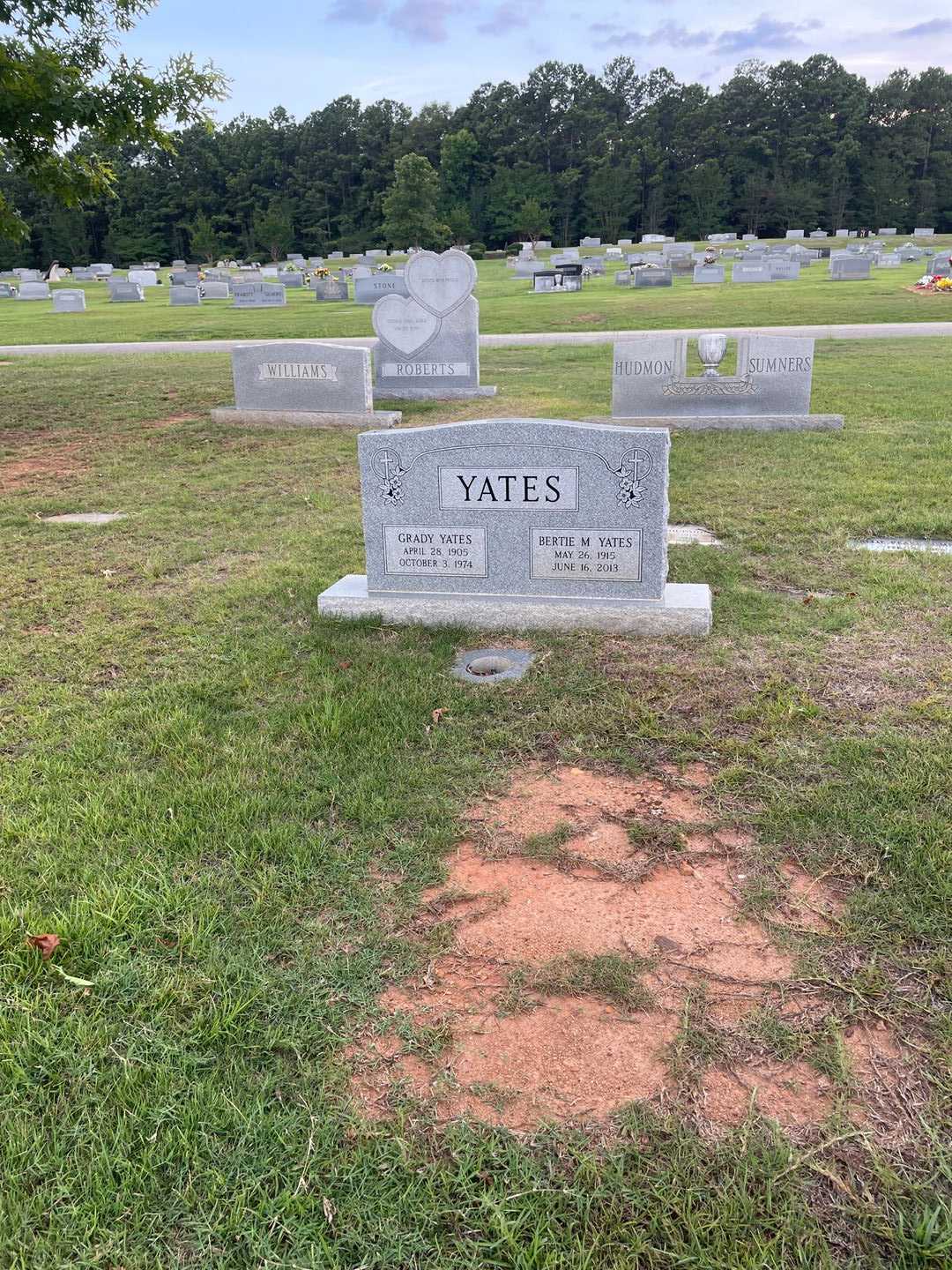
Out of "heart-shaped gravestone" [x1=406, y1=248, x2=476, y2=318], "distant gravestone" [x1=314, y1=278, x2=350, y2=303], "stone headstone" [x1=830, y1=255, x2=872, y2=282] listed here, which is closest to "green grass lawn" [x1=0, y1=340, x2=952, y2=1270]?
"heart-shaped gravestone" [x1=406, y1=248, x2=476, y2=318]

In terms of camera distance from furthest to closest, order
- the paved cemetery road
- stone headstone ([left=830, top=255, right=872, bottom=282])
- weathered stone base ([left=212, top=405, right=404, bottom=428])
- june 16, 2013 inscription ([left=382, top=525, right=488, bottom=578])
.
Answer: stone headstone ([left=830, top=255, right=872, bottom=282]), the paved cemetery road, weathered stone base ([left=212, top=405, right=404, bottom=428]), june 16, 2013 inscription ([left=382, top=525, right=488, bottom=578])

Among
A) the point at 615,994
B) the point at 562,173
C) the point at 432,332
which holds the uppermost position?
the point at 562,173

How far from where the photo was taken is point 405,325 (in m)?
12.3

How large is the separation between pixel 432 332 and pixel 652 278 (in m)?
20.5

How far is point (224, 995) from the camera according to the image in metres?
2.33

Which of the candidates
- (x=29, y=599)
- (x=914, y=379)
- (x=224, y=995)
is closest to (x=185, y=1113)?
(x=224, y=995)

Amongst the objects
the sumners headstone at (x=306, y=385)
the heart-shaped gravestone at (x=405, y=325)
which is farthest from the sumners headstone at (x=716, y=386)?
the heart-shaped gravestone at (x=405, y=325)

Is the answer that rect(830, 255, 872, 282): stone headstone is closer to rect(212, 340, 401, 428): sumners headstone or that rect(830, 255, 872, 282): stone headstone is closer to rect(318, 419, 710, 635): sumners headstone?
rect(212, 340, 401, 428): sumners headstone

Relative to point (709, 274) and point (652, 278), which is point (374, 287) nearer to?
point (652, 278)

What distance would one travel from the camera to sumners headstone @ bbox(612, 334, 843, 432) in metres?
9.57

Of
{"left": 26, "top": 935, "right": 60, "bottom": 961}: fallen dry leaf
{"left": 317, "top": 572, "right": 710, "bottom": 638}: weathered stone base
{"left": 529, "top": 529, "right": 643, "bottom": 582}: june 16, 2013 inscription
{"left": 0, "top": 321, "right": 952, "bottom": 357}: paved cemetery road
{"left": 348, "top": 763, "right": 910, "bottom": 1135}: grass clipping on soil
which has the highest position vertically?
{"left": 0, "top": 321, "right": 952, "bottom": 357}: paved cemetery road

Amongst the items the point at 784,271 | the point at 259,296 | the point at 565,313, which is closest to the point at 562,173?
the point at 784,271

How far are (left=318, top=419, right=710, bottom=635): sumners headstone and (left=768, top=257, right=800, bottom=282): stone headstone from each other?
31.2 m

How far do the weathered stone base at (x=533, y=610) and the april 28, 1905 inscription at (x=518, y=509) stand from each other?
0.04m
